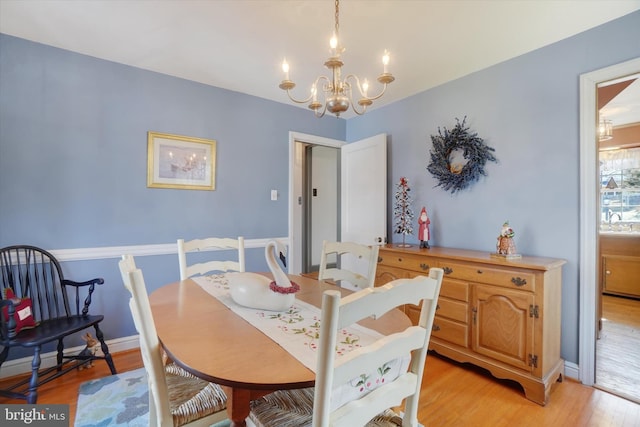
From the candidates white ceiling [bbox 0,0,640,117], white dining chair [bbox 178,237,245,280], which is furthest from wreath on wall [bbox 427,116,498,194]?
white dining chair [bbox 178,237,245,280]

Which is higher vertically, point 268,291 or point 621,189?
point 621,189

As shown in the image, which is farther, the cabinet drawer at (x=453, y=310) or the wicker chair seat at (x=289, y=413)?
the cabinet drawer at (x=453, y=310)

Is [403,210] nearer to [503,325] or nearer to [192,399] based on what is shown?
[503,325]

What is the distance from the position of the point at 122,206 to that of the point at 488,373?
3173 millimetres

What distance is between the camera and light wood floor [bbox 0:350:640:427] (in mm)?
1645

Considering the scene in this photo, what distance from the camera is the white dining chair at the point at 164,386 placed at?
2.97 ft

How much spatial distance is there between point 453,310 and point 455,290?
159mm

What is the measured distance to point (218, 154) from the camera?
9.57ft

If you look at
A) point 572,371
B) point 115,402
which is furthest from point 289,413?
point 572,371

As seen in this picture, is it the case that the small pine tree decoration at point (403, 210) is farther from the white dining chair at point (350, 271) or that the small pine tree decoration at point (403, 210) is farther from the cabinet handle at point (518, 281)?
the white dining chair at point (350, 271)

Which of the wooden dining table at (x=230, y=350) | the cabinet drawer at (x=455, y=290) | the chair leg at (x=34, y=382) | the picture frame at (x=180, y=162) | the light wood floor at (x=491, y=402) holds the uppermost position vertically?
the picture frame at (x=180, y=162)

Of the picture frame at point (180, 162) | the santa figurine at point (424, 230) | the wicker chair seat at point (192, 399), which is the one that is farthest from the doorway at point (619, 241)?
the picture frame at point (180, 162)

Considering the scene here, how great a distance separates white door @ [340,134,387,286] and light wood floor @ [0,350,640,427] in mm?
1487

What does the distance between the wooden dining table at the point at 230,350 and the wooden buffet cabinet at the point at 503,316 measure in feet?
3.89
